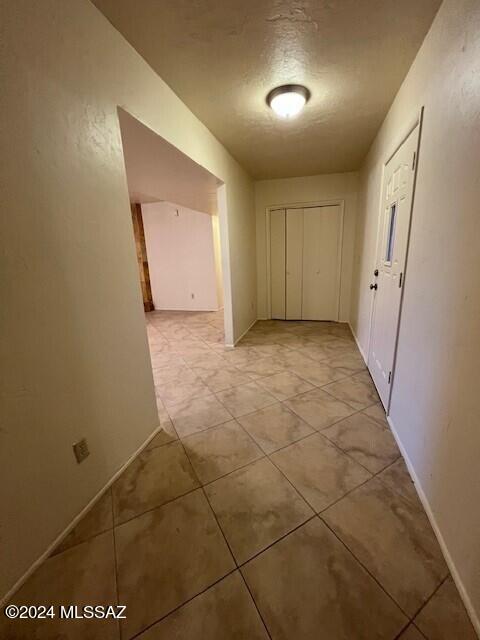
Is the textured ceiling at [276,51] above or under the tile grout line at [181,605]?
above

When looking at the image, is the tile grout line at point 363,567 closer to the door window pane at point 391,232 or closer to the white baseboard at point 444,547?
the white baseboard at point 444,547

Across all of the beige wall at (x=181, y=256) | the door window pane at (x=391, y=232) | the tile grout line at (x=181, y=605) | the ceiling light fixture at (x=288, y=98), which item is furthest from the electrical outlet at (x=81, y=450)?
the beige wall at (x=181, y=256)

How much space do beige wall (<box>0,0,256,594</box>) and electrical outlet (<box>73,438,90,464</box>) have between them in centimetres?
3

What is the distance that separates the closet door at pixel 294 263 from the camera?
13.9 feet

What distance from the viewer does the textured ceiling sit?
125 centimetres

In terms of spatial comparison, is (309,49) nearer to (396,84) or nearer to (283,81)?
(283,81)

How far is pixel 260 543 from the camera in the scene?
1090 mm

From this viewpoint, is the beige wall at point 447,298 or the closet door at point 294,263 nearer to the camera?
the beige wall at point 447,298

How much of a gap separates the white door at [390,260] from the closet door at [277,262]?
2.14 m

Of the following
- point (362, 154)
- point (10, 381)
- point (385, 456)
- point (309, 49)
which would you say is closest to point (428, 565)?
point (385, 456)

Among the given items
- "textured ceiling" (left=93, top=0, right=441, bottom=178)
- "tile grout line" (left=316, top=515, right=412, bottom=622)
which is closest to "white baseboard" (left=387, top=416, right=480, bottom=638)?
"tile grout line" (left=316, top=515, right=412, bottom=622)

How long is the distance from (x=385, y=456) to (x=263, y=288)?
11.2ft

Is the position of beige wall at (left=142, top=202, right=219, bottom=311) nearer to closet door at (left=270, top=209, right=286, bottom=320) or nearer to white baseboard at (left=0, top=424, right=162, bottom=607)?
closet door at (left=270, top=209, right=286, bottom=320)

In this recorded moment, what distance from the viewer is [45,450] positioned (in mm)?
1056
